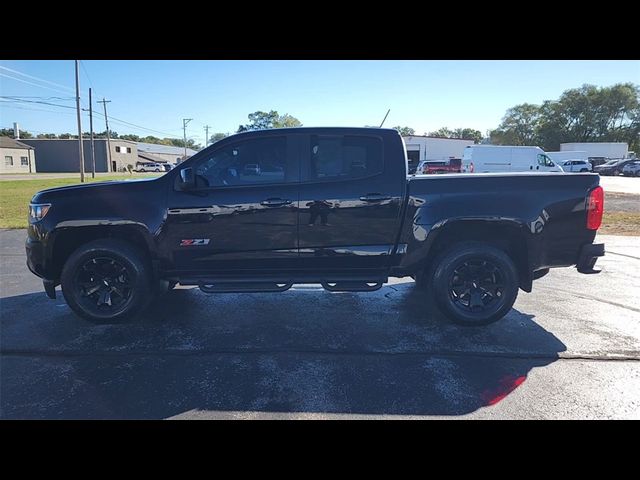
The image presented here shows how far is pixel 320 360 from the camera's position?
340cm

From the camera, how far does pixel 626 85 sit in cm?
6366

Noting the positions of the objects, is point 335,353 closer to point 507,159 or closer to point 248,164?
point 248,164

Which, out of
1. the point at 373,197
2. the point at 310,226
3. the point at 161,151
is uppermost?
the point at 161,151

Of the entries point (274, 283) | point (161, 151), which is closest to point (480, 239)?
point (274, 283)

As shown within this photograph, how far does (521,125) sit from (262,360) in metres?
83.4

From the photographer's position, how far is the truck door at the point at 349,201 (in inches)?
158

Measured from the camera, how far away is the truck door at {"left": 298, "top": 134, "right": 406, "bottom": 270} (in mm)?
4004

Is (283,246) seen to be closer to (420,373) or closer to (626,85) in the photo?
(420,373)

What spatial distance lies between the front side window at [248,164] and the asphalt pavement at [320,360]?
63.8 inches

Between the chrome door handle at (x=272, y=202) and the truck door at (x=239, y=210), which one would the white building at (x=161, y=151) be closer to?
the truck door at (x=239, y=210)

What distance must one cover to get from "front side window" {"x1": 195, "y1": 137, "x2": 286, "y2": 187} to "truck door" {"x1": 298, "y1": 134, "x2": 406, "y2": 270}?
30cm

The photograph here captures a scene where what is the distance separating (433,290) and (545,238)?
129 centimetres

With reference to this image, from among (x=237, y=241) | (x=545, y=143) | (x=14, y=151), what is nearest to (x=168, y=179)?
(x=237, y=241)

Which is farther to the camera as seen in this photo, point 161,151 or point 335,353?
point 161,151
